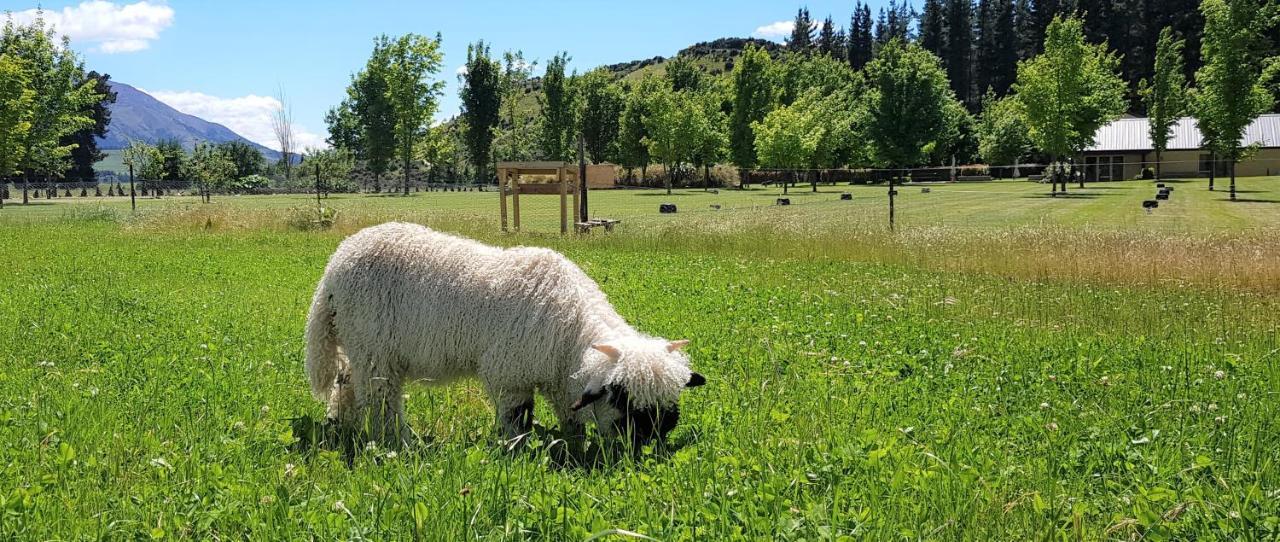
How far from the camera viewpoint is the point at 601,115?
106438 mm

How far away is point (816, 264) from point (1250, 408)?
1133cm

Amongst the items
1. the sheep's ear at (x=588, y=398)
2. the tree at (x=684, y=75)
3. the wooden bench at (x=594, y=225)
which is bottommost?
the sheep's ear at (x=588, y=398)

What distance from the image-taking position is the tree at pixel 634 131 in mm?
96812

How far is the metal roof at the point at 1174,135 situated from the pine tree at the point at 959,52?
2346 inches

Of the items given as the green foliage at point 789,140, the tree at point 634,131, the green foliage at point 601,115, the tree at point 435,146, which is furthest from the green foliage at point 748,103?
the tree at point 435,146

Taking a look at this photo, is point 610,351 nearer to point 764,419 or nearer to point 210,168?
point 764,419

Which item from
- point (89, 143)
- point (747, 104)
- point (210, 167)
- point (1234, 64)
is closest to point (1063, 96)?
point (1234, 64)

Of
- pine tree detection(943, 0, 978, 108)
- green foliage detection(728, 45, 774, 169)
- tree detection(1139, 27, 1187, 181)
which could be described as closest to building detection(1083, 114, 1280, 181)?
tree detection(1139, 27, 1187, 181)

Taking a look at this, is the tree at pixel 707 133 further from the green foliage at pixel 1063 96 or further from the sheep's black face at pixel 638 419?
the sheep's black face at pixel 638 419

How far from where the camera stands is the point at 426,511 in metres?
3.57

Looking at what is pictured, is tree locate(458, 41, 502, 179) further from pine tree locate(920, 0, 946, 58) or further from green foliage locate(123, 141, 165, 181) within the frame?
pine tree locate(920, 0, 946, 58)

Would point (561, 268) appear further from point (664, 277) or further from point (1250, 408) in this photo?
point (664, 277)

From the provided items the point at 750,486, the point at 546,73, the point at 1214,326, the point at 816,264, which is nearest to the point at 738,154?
the point at 546,73

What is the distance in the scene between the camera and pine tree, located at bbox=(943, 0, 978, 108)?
15300 cm
